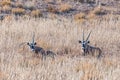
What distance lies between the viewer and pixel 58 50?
11.7 metres

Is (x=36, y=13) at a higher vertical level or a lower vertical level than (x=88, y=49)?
higher

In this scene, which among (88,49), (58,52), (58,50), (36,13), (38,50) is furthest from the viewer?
(36,13)

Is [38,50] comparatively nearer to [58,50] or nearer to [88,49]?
[58,50]

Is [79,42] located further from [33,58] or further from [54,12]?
[54,12]

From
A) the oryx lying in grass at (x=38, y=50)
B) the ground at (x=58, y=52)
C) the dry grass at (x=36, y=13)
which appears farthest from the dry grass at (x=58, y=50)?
the dry grass at (x=36, y=13)

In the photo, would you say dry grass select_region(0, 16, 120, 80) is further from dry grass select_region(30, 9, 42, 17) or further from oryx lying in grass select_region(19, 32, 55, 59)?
dry grass select_region(30, 9, 42, 17)

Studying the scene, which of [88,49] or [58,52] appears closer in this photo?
[58,52]

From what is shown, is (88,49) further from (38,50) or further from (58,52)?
(38,50)

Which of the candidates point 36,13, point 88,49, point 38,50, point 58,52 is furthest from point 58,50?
point 36,13

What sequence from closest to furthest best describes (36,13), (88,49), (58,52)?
(58,52) → (88,49) → (36,13)

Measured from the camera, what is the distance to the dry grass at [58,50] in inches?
344

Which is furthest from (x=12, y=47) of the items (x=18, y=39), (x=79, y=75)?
(x=79, y=75)

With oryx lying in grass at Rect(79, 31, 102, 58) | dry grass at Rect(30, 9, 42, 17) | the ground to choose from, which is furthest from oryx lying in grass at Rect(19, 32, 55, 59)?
dry grass at Rect(30, 9, 42, 17)

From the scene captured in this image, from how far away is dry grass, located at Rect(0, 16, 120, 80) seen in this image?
8750 millimetres
